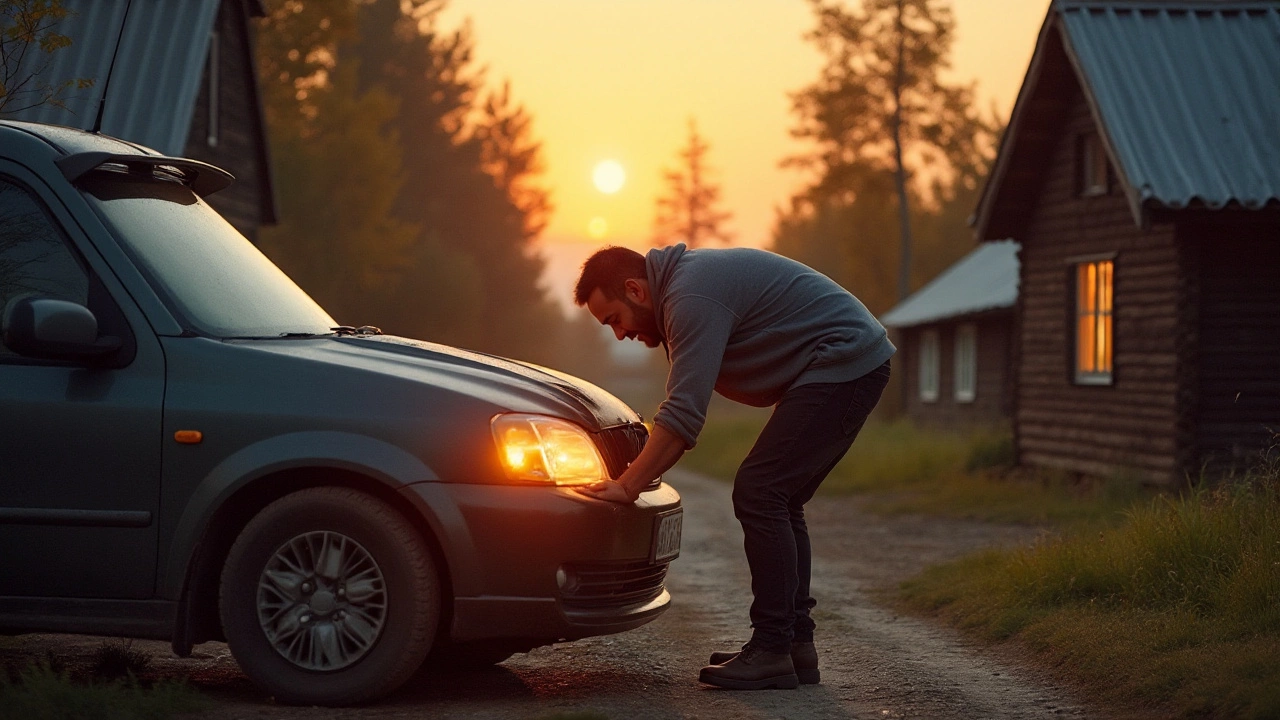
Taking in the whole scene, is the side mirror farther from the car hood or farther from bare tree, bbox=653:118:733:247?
bare tree, bbox=653:118:733:247

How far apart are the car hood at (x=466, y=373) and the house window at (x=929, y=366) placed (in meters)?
30.8

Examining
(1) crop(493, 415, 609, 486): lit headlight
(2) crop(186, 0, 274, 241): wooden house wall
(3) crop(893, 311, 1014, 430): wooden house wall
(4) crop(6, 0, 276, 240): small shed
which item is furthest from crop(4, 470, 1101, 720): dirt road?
(3) crop(893, 311, 1014, 430): wooden house wall

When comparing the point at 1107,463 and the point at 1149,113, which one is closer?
the point at 1149,113

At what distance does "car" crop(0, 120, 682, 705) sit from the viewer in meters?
5.15

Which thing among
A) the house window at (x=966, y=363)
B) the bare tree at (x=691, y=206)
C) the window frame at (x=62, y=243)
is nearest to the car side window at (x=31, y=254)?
the window frame at (x=62, y=243)

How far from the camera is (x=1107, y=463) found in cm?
1802

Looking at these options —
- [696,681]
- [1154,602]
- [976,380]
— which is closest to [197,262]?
[696,681]

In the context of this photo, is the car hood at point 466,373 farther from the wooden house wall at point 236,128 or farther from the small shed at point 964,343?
the small shed at point 964,343

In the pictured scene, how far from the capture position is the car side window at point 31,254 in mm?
5473

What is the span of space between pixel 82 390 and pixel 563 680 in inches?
84.6

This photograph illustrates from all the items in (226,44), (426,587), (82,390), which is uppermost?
(226,44)

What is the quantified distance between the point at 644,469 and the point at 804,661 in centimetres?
127

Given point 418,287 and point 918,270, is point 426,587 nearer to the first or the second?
point 418,287

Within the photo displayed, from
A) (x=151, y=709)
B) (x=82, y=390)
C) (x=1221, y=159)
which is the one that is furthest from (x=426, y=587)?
(x=1221, y=159)
